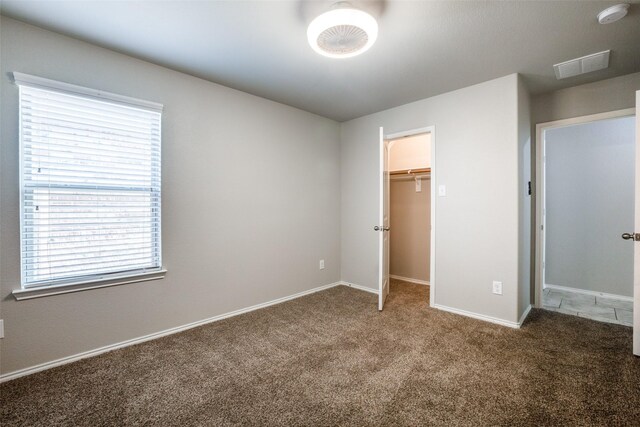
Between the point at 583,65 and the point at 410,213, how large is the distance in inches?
96.7

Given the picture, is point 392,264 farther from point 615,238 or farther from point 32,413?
point 32,413

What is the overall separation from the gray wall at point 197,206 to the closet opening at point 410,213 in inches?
38.6

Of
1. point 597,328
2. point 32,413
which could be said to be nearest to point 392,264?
point 597,328

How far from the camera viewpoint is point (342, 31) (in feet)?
5.80

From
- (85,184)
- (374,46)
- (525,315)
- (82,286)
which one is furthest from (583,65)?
(82,286)

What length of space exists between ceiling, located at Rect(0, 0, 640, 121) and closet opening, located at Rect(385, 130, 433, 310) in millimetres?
1394

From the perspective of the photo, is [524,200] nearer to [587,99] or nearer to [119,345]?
[587,99]

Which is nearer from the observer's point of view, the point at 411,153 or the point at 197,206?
the point at 197,206

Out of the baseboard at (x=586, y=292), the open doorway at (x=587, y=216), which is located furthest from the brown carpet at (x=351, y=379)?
the baseboard at (x=586, y=292)

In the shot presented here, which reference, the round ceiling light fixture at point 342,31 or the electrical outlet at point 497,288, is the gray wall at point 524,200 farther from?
A: the round ceiling light fixture at point 342,31

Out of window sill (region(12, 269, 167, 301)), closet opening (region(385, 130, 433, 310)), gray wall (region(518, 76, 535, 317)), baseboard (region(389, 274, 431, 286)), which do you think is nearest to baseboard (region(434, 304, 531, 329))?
gray wall (region(518, 76, 535, 317))

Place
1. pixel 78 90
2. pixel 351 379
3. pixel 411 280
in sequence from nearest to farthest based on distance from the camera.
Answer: pixel 351 379, pixel 78 90, pixel 411 280

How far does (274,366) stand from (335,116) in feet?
10.4

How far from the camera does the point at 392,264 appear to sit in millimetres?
4586
